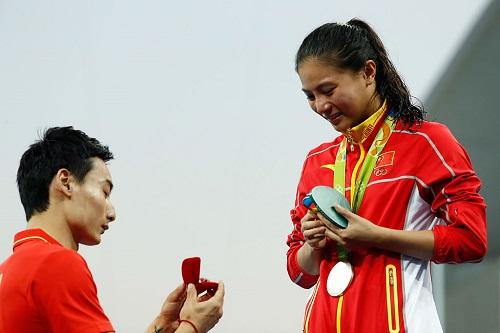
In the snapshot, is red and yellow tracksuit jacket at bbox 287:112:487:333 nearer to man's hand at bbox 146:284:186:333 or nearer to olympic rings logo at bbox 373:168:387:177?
olympic rings logo at bbox 373:168:387:177

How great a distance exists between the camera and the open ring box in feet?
5.76

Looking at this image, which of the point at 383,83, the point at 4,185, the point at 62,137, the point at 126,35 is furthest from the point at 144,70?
the point at 383,83

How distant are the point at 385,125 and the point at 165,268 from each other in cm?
174

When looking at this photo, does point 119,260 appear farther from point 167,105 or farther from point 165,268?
point 167,105

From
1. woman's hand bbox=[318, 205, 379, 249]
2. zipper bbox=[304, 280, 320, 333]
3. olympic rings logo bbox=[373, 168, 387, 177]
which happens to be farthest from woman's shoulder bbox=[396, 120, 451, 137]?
zipper bbox=[304, 280, 320, 333]

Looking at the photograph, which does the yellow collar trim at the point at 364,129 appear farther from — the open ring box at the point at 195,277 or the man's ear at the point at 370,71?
the open ring box at the point at 195,277

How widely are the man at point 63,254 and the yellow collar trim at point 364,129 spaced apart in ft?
1.33

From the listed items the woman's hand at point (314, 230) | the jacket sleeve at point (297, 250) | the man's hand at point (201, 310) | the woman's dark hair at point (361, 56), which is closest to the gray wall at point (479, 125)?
the woman's dark hair at point (361, 56)

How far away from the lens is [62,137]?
1.90 metres

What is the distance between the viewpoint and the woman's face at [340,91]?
1729 millimetres

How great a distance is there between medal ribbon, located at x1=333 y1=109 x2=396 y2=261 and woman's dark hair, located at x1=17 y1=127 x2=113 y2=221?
20.8 inches

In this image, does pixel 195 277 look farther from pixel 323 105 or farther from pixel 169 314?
pixel 323 105

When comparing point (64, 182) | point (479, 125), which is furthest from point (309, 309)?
point (479, 125)

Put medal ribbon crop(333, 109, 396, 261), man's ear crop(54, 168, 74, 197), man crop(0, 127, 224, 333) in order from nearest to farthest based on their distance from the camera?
man crop(0, 127, 224, 333), medal ribbon crop(333, 109, 396, 261), man's ear crop(54, 168, 74, 197)
